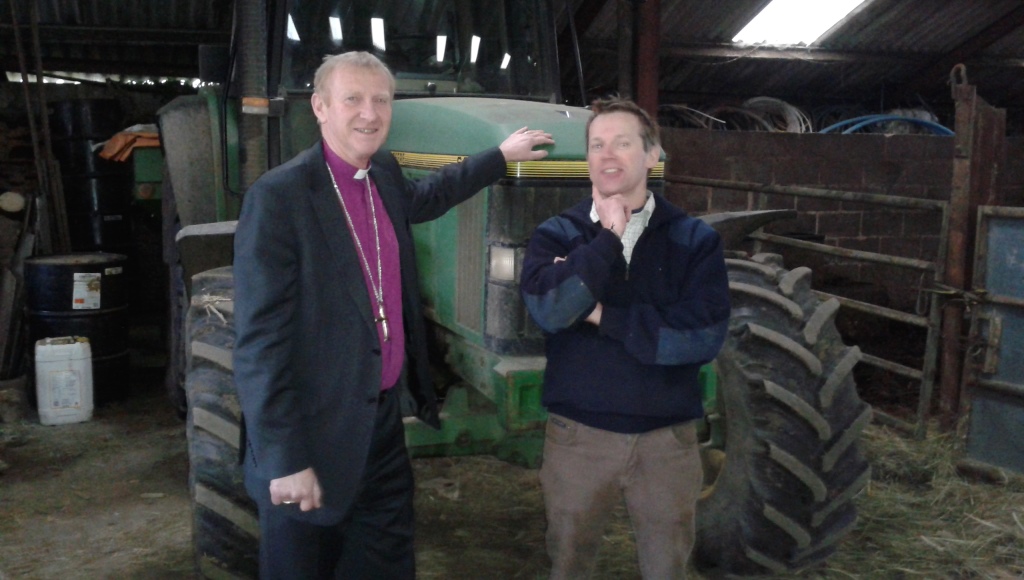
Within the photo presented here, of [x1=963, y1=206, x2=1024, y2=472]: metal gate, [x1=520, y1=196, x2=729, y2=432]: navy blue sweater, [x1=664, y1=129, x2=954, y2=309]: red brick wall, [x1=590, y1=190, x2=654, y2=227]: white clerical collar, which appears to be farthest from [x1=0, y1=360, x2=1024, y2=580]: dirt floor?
[x1=664, y1=129, x2=954, y2=309]: red brick wall

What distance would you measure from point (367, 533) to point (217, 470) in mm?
648

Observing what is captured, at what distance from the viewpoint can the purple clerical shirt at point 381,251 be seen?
2168 millimetres

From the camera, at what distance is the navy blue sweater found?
210 cm

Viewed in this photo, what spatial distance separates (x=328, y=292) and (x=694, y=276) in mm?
775

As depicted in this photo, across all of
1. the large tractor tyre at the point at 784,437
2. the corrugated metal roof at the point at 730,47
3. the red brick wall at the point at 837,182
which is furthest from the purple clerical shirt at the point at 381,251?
the corrugated metal roof at the point at 730,47

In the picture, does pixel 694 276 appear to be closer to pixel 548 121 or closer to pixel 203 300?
pixel 548 121

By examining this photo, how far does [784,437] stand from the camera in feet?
9.05

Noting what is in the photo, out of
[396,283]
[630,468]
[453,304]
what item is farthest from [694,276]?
[453,304]

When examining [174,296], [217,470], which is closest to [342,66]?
[217,470]

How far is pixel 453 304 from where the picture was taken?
10.2 ft

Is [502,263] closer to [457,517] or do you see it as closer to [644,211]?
[644,211]

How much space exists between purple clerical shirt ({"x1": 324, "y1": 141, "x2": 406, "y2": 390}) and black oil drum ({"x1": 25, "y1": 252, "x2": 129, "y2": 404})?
3771 millimetres

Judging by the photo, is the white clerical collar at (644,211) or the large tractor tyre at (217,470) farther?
the large tractor tyre at (217,470)

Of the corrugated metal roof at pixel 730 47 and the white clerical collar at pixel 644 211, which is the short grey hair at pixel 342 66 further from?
the corrugated metal roof at pixel 730 47
